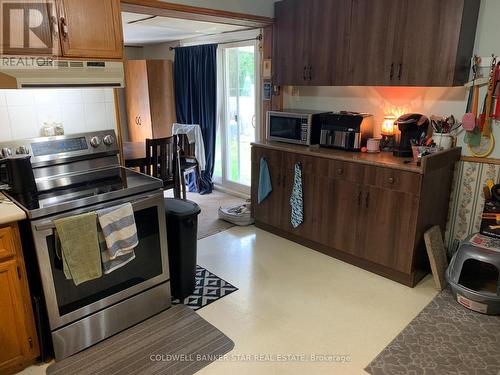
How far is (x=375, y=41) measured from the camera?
2879 mm

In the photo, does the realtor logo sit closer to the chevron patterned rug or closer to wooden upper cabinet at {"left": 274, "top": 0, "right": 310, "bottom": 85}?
the chevron patterned rug

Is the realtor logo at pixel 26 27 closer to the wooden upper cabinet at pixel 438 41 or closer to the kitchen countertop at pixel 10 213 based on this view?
the kitchen countertop at pixel 10 213

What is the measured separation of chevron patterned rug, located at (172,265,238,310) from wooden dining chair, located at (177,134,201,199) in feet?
5.31

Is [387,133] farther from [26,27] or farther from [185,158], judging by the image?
[26,27]

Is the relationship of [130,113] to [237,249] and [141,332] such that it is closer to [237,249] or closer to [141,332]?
[237,249]

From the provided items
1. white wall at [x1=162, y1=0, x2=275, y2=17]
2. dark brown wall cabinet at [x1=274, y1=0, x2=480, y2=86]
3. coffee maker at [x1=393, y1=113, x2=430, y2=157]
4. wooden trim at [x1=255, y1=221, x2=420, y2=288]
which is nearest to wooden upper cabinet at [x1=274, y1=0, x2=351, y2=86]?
dark brown wall cabinet at [x1=274, y1=0, x2=480, y2=86]

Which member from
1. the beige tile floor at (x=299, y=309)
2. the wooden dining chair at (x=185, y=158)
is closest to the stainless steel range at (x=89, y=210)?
the beige tile floor at (x=299, y=309)

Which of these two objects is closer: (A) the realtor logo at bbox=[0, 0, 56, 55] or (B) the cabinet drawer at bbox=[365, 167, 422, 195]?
(A) the realtor logo at bbox=[0, 0, 56, 55]

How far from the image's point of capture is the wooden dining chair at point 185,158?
14.3 ft

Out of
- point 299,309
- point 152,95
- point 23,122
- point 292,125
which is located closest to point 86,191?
point 23,122

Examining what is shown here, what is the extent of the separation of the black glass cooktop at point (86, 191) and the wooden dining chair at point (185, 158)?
1.73 m

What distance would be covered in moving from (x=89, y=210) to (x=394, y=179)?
206 cm

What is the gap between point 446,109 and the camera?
2930 millimetres

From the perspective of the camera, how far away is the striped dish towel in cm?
201
